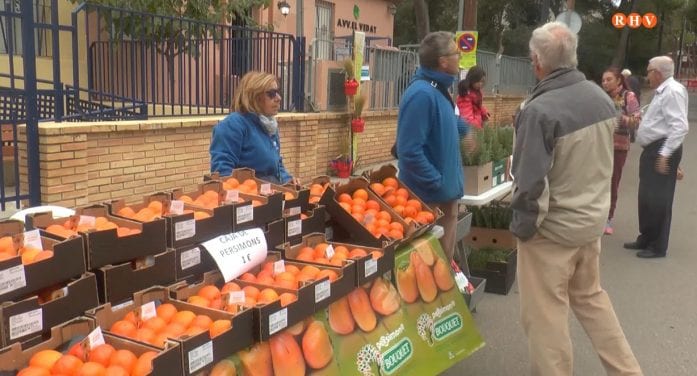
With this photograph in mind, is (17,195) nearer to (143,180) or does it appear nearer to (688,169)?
(143,180)

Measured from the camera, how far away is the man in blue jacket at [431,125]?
3.96 m

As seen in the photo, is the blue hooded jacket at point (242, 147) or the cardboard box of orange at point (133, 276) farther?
the blue hooded jacket at point (242, 147)

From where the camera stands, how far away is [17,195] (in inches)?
236

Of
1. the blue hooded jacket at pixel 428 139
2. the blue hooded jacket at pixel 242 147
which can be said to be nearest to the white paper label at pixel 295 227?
the blue hooded jacket at pixel 242 147

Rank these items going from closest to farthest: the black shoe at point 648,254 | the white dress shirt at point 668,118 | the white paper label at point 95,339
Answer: the white paper label at point 95,339
the white dress shirt at point 668,118
the black shoe at point 648,254

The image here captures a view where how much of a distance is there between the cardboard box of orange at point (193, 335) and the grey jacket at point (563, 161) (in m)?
1.53

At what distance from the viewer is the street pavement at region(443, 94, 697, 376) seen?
4199 mm

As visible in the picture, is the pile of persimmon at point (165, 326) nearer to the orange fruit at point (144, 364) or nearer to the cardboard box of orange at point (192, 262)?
the orange fruit at point (144, 364)

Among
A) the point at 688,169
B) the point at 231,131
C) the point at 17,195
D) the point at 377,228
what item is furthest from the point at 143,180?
the point at 688,169

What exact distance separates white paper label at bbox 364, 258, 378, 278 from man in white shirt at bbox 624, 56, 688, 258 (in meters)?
4.32

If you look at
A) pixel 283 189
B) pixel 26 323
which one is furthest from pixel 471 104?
pixel 26 323

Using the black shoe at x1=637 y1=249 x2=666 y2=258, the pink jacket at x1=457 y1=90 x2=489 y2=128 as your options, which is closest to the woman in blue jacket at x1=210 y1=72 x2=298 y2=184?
the black shoe at x1=637 y1=249 x2=666 y2=258

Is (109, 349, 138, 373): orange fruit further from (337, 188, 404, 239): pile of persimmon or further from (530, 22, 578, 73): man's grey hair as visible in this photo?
(530, 22, 578, 73): man's grey hair

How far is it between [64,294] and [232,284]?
26.3 inches
